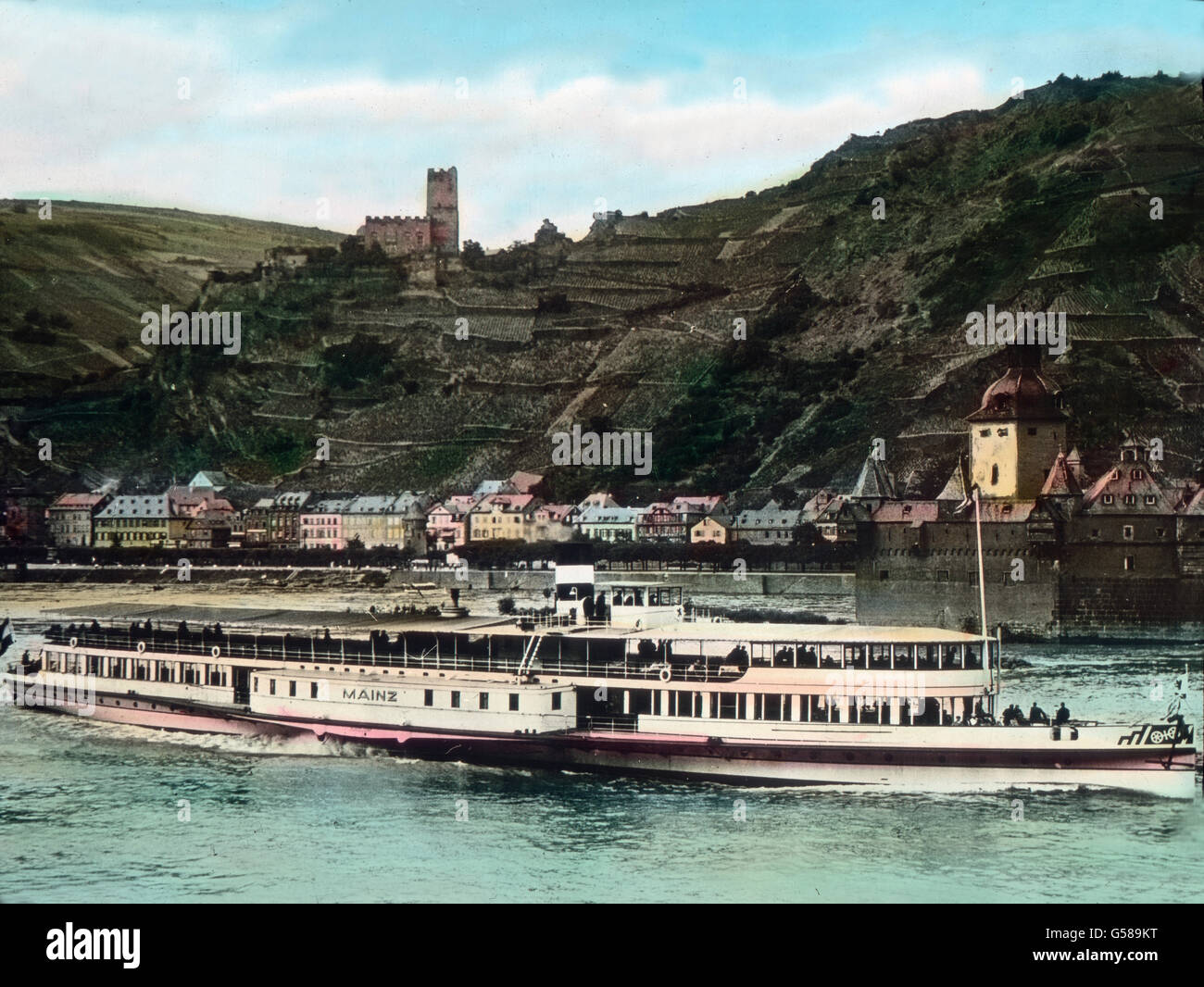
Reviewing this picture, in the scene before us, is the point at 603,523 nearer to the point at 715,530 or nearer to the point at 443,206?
the point at 715,530

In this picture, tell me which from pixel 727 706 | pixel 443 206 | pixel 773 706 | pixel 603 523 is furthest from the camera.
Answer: pixel 603 523

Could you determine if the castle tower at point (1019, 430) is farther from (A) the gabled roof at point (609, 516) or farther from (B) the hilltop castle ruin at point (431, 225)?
(B) the hilltop castle ruin at point (431, 225)

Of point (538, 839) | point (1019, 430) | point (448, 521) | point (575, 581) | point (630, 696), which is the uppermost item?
point (1019, 430)

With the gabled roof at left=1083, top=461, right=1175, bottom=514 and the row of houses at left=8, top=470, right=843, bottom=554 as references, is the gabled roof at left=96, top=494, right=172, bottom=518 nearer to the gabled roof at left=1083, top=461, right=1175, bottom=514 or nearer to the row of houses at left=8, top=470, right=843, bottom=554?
the row of houses at left=8, top=470, right=843, bottom=554

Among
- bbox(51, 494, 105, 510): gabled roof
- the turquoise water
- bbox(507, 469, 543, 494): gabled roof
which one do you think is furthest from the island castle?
bbox(51, 494, 105, 510): gabled roof

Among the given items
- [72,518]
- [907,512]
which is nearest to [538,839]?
[72,518]

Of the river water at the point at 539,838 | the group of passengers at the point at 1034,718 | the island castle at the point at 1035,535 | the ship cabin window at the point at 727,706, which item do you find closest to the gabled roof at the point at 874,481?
the island castle at the point at 1035,535
